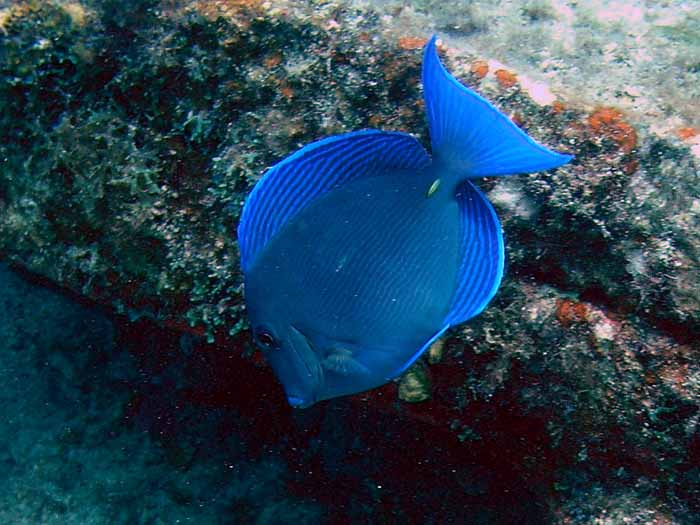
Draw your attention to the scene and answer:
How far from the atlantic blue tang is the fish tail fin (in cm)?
4

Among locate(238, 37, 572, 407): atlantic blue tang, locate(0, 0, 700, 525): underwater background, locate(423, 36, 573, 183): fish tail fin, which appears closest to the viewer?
locate(423, 36, 573, 183): fish tail fin

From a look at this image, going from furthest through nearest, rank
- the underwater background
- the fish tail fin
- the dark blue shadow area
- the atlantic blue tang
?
the dark blue shadow area → the underwater background → the atlantic blue tang → the fish tail fin

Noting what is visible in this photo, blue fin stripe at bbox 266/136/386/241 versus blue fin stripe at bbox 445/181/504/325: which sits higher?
blue fin stripe at bbox 266/136/386/241

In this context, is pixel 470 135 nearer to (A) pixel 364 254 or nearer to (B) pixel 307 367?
(A) pixel 364 254

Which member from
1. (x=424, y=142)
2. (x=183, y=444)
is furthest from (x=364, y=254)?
(x=183, y=444)

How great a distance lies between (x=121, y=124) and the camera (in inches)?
90.3

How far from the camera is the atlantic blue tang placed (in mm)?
1427

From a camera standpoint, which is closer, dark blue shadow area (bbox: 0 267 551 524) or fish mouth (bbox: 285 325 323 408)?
fish mouth (bbox: 285 325 323 408)

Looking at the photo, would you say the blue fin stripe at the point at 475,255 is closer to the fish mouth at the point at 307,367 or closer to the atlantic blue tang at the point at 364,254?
the atlantic blue tang at the point at 364,254

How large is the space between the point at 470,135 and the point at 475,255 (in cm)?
33

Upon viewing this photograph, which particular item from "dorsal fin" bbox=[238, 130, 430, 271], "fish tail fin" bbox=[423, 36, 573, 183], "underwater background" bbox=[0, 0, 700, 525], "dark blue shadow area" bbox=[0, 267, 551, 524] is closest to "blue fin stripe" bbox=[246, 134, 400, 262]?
"dorsal fin" bbox=[238, 130, 430, 271]

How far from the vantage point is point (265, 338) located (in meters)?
1.48

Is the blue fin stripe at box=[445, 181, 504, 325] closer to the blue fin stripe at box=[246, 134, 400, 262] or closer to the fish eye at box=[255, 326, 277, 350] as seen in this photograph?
the blue fin stripe at box=[246, 134, 400, 262]

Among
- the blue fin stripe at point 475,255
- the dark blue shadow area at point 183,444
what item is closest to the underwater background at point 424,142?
the dark blue shadow area at point 183,444
